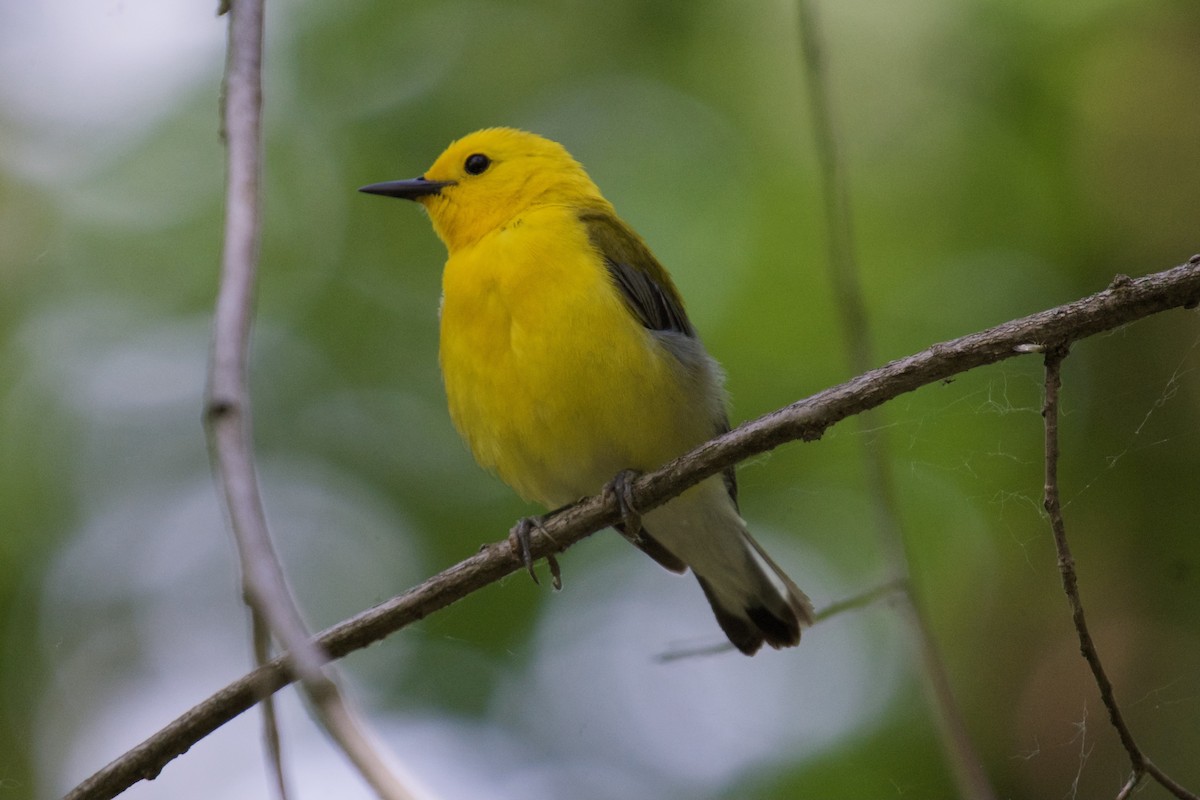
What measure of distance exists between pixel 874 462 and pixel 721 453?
577 mm

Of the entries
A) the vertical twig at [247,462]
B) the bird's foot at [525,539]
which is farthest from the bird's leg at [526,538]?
the vertical twig at [247,462]

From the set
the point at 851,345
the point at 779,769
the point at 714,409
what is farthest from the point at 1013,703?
the point at 851,345

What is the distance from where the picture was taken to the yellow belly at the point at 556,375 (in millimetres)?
4477

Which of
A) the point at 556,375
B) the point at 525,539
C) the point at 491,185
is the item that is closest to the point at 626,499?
the point at 525,539

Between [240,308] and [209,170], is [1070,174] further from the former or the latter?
[240,308]

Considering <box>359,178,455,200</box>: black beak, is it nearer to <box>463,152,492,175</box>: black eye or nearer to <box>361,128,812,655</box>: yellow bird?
<box>463,152,492,175</box>: black eye

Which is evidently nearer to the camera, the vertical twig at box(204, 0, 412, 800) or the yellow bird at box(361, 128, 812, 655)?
the vertical twig at box(204, 0, 412, 800)

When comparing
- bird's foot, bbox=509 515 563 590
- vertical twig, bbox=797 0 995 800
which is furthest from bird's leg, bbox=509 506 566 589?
vertical twig, bbox=797 0 995 800

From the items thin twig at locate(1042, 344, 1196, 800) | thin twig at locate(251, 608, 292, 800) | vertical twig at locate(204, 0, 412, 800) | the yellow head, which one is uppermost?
the yellow head

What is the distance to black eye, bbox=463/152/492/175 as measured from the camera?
19.3 feet

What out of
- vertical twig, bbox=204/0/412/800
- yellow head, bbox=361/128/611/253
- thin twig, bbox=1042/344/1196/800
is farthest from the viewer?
yellow head, bbox=361/128/611/253

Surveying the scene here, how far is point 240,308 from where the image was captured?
5.70ft

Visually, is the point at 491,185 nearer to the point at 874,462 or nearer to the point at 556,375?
the point at 556,375

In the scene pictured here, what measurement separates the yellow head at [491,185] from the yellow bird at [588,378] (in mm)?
18
